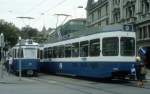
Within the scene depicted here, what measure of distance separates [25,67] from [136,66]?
49.3ft

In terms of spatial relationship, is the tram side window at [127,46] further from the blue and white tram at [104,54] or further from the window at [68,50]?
the window at [68,50]

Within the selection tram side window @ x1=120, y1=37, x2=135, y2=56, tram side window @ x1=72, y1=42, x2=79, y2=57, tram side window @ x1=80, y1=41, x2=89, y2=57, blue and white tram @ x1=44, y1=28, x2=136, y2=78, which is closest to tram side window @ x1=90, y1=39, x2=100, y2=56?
blue and white tram @ x1=44, y1=28, x2=136, y2=78

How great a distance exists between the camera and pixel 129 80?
29.4 metres

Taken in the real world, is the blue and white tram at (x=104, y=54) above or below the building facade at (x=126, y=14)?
below

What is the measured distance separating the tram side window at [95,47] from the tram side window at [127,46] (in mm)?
1743

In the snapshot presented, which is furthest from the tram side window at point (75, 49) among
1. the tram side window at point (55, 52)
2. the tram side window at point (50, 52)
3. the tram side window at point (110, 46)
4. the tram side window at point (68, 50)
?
the tram side window at point (50, 52)

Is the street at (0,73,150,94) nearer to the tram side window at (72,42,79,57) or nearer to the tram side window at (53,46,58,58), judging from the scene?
the tram side window at (72,42,79,57)

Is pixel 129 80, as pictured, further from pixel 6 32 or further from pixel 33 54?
pixel 6 32

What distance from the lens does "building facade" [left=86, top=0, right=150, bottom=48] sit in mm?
55906

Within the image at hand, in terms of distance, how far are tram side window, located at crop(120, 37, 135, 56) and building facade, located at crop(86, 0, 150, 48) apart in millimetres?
Answer: 19597

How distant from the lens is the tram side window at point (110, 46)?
26.2m

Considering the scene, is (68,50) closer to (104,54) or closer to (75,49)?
(75,49)

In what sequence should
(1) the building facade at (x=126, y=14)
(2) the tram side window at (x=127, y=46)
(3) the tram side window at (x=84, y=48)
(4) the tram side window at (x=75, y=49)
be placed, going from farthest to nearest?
(1) the building facade at (x=126, y=14), (4) the tram side window at (x=75, y=49), (3) the tram side window at (x=84, y=48), (2) the tram side window at (x=127, y=46)

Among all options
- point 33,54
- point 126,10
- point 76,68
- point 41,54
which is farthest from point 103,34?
point 126,10
